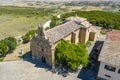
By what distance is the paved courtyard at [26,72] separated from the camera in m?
33.3

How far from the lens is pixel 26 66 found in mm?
37969

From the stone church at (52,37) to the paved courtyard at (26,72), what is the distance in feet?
10.5

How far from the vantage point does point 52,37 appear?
38062 mm

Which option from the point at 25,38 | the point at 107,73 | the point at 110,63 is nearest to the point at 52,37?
the point at 110,63

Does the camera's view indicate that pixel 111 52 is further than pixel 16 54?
No

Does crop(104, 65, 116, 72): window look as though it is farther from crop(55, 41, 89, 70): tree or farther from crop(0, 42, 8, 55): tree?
crop(0, 42, 8, 55): tree

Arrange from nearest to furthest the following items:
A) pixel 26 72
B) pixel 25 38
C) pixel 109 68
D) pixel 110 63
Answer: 1. pixel 110 63
2. pixel 109 68
3. pixel 26 72
4. pixel 25 38

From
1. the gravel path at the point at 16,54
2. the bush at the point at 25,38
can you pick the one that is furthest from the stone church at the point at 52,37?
the bush at the point at 25,38

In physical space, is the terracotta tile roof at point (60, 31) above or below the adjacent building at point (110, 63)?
above

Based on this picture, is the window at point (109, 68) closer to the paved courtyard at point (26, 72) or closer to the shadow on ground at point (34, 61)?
the paved courtyard at point (26, 72)

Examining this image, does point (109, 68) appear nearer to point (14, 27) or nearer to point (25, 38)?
point (25, 38)

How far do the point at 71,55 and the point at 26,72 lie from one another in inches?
516

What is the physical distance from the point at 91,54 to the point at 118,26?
1021 inches

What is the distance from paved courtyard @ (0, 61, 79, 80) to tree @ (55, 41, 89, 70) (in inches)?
145
